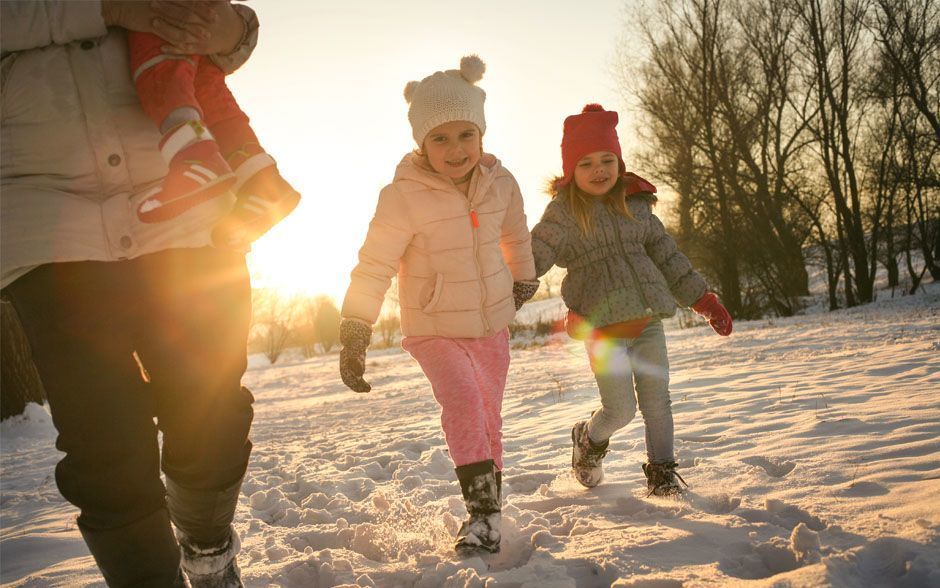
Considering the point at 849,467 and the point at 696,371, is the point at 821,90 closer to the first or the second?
the point at 696,371

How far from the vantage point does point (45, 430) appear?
24.4ft

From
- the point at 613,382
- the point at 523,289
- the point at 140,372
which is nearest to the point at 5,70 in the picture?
the point at 140,372

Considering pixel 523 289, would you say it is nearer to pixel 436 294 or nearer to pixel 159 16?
pixel 436 294

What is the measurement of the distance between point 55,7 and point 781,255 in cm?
1821

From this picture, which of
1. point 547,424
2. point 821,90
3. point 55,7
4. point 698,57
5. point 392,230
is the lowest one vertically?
point 547,424

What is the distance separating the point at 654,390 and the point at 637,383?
8cm

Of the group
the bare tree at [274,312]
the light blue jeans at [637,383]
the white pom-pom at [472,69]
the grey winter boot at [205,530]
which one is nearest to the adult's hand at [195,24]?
the grey winter boot at [205,530]

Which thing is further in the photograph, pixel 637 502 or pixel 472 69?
pixel 472 69

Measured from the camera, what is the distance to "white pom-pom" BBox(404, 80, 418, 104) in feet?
8.43

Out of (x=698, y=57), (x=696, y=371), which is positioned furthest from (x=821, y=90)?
(x=696, y=371)

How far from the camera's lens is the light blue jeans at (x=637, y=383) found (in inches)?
104

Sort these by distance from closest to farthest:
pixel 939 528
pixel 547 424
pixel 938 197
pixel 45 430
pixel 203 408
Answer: pixel 203 408
pixel 939 528
pixel 547 424
pixel 45 430
pixel 938 197

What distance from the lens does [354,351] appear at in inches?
89.7

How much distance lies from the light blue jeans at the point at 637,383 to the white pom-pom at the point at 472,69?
127cm
